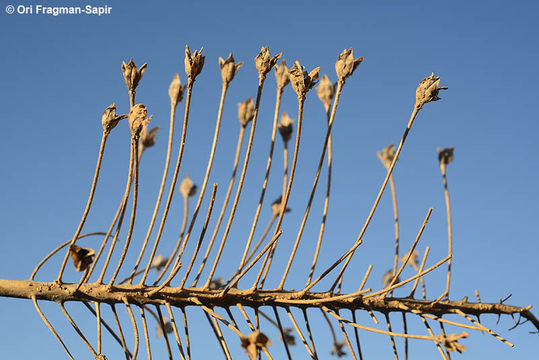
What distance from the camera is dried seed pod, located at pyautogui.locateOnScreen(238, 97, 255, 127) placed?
3.47m

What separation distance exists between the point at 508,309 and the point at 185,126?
1.90m

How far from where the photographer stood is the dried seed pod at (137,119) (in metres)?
2.68

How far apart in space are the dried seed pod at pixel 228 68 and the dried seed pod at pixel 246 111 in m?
0.30

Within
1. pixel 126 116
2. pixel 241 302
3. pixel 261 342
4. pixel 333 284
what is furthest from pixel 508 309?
pixel 126 116

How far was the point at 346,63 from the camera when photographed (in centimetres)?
309

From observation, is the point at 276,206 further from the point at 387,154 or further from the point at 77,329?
the point at 77,329

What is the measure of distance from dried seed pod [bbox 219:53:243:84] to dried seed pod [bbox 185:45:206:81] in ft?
0.90

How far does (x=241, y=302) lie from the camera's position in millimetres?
2986

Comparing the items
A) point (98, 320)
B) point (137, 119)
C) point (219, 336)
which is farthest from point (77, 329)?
point (137, 119)

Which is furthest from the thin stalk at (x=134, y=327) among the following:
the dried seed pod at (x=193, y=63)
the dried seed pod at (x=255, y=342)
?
the dried seed pod at (x=193, y=63)

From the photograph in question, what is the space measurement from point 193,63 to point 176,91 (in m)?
0.59

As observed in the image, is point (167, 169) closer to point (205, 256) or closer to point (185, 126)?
point (185, 126)

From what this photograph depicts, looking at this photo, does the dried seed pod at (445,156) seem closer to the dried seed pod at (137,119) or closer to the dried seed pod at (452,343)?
the dried seed pod at (452,343)

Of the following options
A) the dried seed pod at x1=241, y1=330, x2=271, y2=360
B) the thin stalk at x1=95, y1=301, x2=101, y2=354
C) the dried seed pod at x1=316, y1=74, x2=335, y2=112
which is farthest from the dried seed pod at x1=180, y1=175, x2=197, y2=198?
the dried seed pod at x1=241, y1=330, x2=271, y2=360
